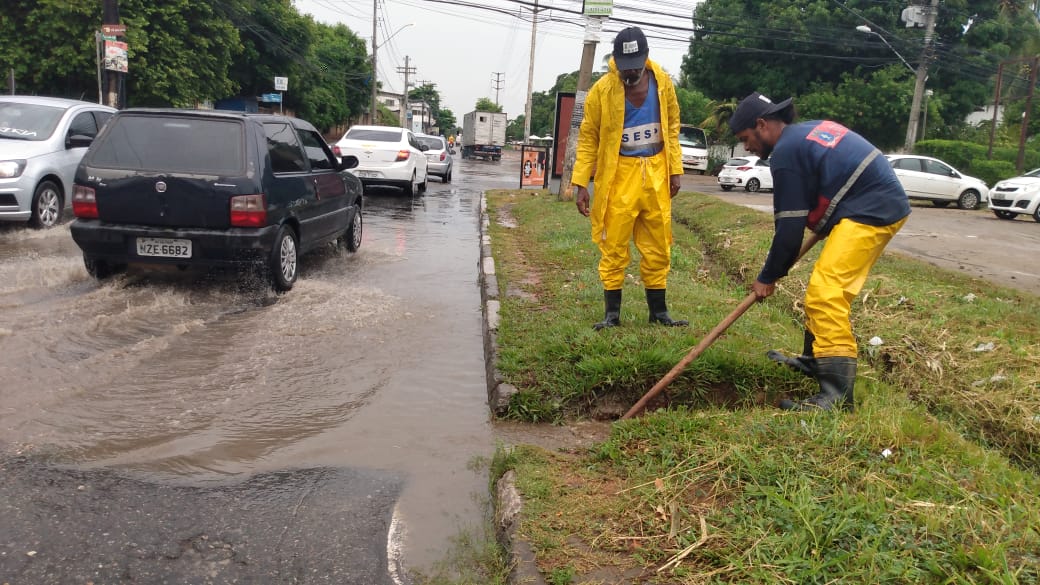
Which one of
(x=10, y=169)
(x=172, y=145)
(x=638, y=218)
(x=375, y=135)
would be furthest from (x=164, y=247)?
(x=375, y=135)

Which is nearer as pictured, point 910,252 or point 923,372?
point 923,372

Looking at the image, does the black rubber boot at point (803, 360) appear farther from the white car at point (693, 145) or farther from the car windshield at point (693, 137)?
the car windshield at point (693, 137)

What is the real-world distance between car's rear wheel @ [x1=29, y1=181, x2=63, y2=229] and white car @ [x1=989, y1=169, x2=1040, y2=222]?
60.0 ft

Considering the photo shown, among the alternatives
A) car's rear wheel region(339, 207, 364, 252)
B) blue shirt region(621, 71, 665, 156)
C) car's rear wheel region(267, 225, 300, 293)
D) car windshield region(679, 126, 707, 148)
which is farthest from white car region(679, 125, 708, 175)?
blue shirt region(621, 71, 665, 156)

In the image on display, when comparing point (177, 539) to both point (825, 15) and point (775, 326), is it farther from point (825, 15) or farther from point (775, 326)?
point (825, 15)

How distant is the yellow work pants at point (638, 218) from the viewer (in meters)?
4.73

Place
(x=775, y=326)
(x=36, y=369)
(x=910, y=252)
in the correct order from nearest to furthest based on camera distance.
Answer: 1. (x=36, y=369)
2. (x=775, y=326)
3. (x=910, y=252)

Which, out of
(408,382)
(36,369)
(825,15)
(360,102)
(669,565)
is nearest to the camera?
(669,565)

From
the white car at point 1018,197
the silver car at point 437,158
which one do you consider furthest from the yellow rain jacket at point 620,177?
the silver car at point 437,158

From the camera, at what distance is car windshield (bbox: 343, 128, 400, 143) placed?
1655 centimetres

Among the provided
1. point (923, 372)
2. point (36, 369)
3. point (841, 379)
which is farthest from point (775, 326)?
point (36, 369)

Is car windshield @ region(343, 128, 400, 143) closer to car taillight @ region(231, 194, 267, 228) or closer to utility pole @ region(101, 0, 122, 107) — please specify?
utility pole @ region(101, 0, 122, 107)

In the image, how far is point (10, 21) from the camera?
23.2 meters

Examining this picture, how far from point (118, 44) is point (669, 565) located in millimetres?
15577
